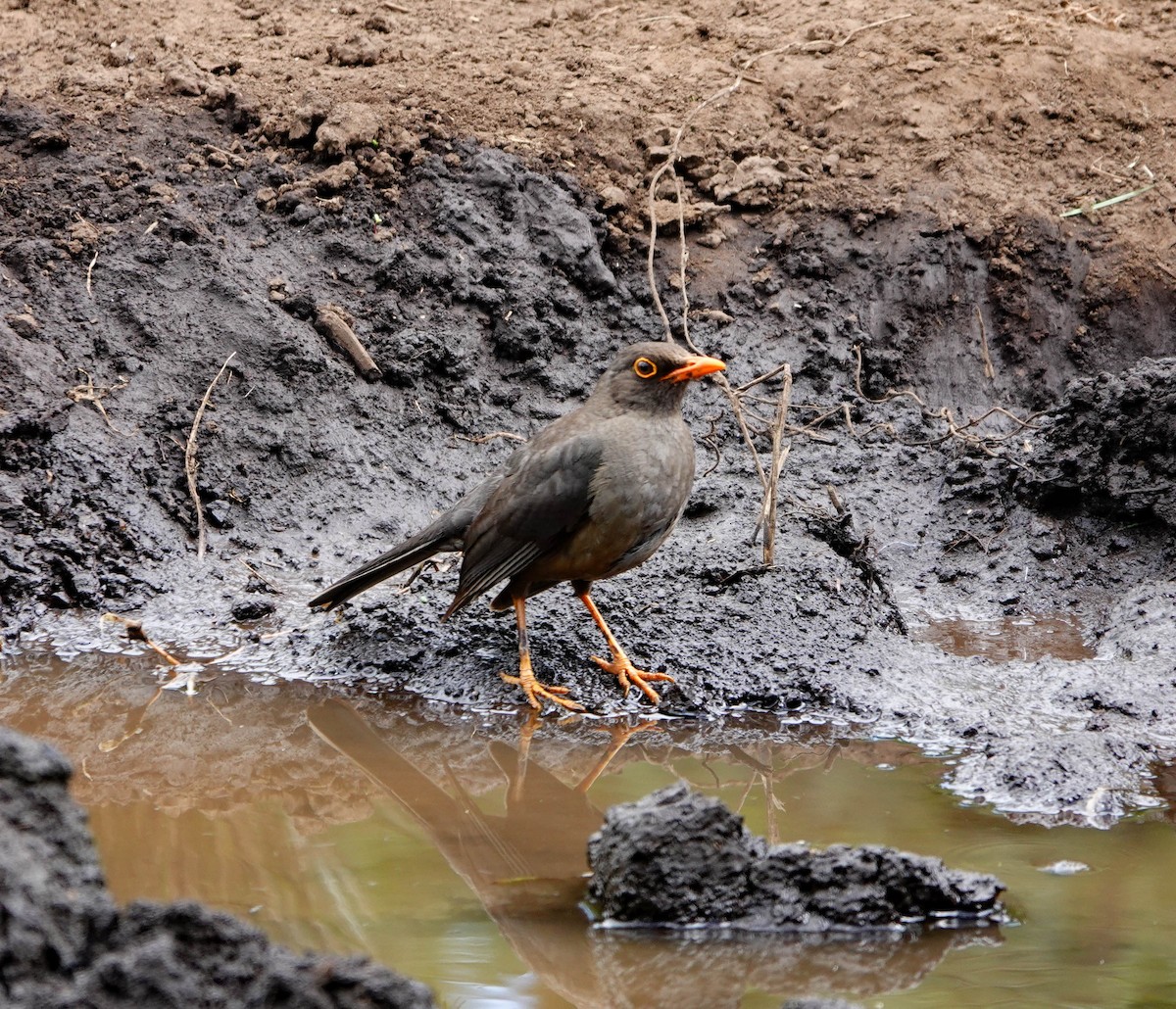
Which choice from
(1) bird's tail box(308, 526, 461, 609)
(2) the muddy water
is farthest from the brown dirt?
(2) the muddy water

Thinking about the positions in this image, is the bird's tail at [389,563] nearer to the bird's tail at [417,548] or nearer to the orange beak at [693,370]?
the bird's tail at [417,548]

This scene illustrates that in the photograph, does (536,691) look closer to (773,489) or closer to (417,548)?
(417,548)

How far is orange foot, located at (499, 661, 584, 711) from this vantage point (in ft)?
20.5

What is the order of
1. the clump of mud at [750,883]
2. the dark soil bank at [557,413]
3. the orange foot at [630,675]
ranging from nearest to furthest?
the clump of mud at [750,883] < the orange foot at [630,675] < the dark soil bank at [557,413]

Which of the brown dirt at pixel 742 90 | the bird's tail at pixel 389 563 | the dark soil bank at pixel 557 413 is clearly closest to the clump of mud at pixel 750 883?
the dark soil bank at pixel 557 413

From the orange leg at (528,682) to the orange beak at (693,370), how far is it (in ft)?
4.24

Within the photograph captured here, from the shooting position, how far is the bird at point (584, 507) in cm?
599

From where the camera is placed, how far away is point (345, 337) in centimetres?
868

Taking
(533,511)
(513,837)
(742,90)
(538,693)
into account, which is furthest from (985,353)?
(513,837)

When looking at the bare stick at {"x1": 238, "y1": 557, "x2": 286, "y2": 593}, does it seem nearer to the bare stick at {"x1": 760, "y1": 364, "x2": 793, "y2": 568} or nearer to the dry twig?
the dry twig

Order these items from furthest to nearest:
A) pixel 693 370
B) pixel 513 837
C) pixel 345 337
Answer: pixel 345 337
pixel 693 370
pixel 513 837

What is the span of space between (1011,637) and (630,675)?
222cm

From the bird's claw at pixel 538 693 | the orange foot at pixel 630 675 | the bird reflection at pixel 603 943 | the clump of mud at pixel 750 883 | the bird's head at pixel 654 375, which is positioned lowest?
the bird's claw at pixel 538 693

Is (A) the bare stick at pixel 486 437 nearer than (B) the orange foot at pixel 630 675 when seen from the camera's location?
No
